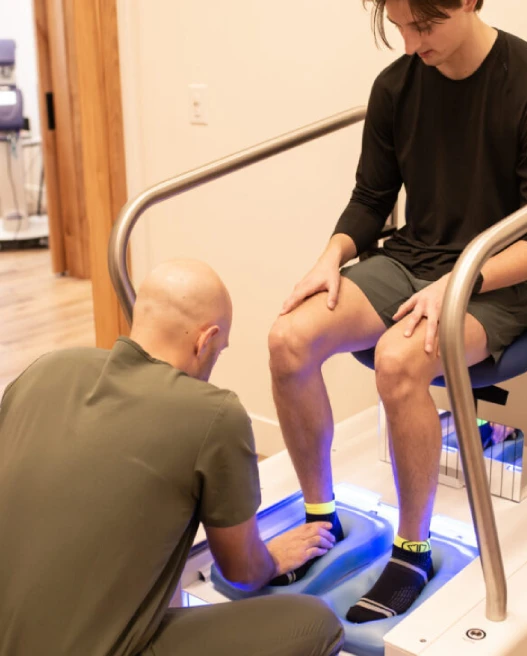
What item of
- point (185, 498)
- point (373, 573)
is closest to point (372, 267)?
point (373, 573)

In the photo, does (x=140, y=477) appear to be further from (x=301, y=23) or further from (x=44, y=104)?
(x=44, y=104)

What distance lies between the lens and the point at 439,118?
1886 mm

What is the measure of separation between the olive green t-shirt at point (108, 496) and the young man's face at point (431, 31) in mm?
805

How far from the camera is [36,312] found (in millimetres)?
4391

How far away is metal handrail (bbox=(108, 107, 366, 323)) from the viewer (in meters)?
1.90

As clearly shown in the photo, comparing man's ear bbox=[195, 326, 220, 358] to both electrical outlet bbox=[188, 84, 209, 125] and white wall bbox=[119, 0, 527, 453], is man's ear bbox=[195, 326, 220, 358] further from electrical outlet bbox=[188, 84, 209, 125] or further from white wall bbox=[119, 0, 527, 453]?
electrical outlet bbox=[188, 84, 209, 125]

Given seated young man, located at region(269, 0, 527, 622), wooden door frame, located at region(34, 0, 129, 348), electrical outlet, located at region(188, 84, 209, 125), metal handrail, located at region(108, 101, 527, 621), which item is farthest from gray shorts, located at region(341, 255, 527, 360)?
wooden door frame, located at region(34, 0, 129, 348)

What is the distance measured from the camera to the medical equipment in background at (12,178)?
5742 mm

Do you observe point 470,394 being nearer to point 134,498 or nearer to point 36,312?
point 134,498

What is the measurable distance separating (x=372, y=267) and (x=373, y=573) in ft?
2.00

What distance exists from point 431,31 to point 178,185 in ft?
2.04

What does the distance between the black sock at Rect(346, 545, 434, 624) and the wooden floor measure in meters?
2.02

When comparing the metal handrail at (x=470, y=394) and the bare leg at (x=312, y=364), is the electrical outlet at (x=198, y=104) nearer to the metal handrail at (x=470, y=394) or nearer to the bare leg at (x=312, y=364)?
the bare leg at (x=312, y=364)

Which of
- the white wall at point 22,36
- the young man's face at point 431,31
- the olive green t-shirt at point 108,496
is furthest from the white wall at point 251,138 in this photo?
the white wall at point 22,36
